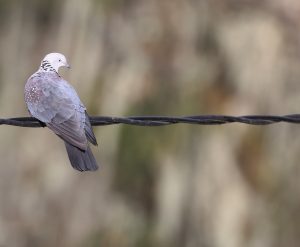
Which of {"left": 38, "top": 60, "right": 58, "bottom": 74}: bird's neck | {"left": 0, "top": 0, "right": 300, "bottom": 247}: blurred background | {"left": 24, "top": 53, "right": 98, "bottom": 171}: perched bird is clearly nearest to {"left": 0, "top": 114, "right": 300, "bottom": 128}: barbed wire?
{"left": 24, "top": 53, "right": 98, "bottom": 171}: perched bird

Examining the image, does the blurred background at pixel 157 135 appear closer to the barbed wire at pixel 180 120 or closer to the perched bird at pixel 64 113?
the perched bird at pixel 64 113

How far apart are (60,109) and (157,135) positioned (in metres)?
4.86

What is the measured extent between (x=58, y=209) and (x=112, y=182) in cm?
62

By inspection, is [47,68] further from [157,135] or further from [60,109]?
[157,135]

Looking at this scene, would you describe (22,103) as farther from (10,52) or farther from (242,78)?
(242,78)

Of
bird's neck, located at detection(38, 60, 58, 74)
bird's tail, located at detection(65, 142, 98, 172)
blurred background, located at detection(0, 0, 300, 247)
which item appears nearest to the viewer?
bird's tail, located at detection(65, 142, 98, 172)

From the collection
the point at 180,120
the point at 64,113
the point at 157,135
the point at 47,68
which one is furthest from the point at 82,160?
the point at 157,135

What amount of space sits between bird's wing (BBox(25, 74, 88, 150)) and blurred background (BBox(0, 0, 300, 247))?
4.33 metres

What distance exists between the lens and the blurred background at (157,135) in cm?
1109

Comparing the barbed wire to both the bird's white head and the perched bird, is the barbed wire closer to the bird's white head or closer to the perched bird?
the perched bird

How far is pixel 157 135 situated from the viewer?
11227 mm

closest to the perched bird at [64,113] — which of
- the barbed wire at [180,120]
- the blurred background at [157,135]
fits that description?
the barbed wire at [180,120]

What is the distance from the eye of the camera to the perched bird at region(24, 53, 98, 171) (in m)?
6.20

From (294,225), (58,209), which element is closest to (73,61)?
(58,209)
